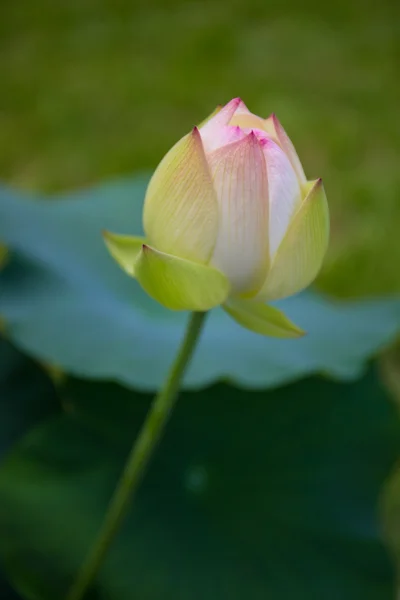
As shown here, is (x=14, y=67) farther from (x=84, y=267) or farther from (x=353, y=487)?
(x=353, y=487)

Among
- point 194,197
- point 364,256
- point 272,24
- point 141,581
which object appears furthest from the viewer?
point 272,24

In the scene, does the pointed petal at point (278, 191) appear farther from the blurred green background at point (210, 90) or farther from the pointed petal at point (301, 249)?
the blurred green background at point (210, 90)

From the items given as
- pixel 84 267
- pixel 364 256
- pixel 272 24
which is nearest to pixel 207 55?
pixel 272 24

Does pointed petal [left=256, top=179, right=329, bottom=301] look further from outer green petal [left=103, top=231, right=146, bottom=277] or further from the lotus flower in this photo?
outer green petal [left=103, top=231, right=146, bottom=277]

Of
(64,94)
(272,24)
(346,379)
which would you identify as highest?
(272,24)

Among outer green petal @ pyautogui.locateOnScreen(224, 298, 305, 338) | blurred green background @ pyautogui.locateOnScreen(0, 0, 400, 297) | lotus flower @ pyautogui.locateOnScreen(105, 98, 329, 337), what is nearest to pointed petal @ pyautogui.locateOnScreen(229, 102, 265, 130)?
lotus flower @ pyautogui.locateOnScreen(105, 98, 329, 337)

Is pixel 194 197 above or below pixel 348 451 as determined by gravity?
above

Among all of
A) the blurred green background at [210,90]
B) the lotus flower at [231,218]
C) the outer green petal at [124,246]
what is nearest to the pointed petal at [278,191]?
the lotus flower at [231,218]

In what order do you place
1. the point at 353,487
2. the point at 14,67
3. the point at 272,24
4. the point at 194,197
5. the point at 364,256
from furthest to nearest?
the point at 272,24, the point at 14,67, the point at 364,256, the point at 353,487, the point at 194,197
